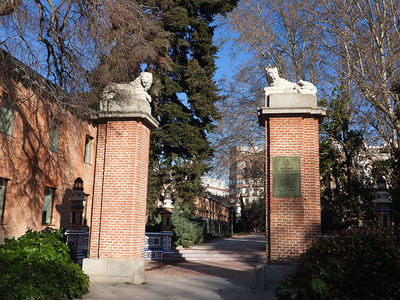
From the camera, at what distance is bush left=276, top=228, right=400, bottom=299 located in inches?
202

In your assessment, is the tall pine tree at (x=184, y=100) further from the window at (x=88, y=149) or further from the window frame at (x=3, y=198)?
the window frame at (x=3, y=198)

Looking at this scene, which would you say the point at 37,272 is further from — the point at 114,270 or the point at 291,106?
the point at 291,106

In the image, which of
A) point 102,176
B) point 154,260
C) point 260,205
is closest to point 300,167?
point 102,176

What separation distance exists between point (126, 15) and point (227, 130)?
41.9 feet

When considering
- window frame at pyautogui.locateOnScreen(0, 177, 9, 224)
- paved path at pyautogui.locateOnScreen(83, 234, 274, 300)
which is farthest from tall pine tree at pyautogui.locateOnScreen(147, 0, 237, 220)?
paved path at pyautogui.locateOnScreen(83, 234, 274, 300)

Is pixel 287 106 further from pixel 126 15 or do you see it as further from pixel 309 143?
pixel 126 15

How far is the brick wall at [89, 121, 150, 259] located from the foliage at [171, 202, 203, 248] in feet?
30.1

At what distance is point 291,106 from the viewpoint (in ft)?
30.3

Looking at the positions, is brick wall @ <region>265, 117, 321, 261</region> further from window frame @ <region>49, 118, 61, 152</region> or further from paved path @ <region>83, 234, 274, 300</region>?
window frame @ <region>49, 118, 61, 152</region>

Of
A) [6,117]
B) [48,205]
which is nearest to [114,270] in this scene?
[6,117]

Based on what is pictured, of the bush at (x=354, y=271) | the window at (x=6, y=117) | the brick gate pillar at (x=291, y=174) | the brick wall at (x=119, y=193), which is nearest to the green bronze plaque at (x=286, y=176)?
the brick gate pillar at (x=291, y=174)

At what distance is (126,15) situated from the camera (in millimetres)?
10664

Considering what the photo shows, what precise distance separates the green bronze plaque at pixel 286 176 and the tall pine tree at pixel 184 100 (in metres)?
11.7

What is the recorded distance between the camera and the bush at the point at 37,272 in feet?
20.6
